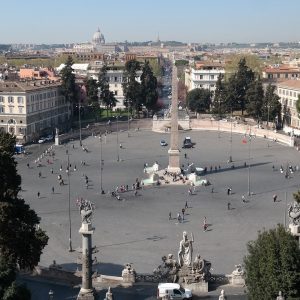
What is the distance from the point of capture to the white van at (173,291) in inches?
925

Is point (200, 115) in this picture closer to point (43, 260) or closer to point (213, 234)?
point (213, 234)

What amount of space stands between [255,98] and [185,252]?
53543 mm

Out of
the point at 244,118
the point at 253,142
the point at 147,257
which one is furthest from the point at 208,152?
the point at 147,257

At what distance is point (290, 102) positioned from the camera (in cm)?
7750

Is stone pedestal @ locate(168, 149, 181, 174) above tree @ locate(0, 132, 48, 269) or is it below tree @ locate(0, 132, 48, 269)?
below

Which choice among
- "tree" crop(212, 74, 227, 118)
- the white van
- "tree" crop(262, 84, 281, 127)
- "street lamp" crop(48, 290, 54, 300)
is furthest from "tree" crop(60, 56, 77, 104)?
the white van

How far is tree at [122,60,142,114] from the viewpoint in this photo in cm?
8162

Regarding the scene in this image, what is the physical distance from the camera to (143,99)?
82.8 m

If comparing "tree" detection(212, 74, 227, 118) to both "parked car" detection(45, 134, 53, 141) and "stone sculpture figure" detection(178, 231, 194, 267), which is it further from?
"stone sculpture figure" detection(178, 231, 194, 267)

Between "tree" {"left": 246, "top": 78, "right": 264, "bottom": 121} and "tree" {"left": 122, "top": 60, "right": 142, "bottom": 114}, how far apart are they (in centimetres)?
1390

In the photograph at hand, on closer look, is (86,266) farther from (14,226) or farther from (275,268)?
(275,268)

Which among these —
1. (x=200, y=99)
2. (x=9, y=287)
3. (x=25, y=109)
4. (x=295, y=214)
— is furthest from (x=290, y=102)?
(x=9, y=287)

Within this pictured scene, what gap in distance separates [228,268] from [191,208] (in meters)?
11.7

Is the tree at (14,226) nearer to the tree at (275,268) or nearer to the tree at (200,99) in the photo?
the tree at (275,268)
